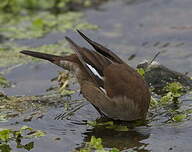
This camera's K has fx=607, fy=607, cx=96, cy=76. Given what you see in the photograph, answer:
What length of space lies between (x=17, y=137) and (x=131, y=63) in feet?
10.3

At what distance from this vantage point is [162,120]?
6090mm

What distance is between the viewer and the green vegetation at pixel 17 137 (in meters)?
5.42

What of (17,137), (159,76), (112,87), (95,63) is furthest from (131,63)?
(17,137)

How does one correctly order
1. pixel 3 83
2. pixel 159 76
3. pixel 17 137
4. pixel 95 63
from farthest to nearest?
pixel 3 83 < pixel 159 76 < pixel 95 63 < pixel 17 137

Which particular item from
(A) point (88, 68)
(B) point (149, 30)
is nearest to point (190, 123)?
(A) point (88, 68)

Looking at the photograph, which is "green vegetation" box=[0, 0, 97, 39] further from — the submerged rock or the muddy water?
the submerged rock

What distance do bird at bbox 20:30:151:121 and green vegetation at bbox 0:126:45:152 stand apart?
695 millimetres

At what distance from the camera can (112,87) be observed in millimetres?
5957

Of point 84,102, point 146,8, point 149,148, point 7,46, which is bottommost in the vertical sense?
point 149,148

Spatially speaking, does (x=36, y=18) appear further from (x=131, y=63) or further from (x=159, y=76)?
(x=159, y=76)

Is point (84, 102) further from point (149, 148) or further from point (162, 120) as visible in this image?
point (149, 148)

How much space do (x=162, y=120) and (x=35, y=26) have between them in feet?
14.3

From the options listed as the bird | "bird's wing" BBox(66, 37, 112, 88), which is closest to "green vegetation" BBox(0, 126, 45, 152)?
the bird

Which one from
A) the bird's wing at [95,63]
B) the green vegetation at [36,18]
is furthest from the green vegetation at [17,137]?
the green vegetation at [36,18]
